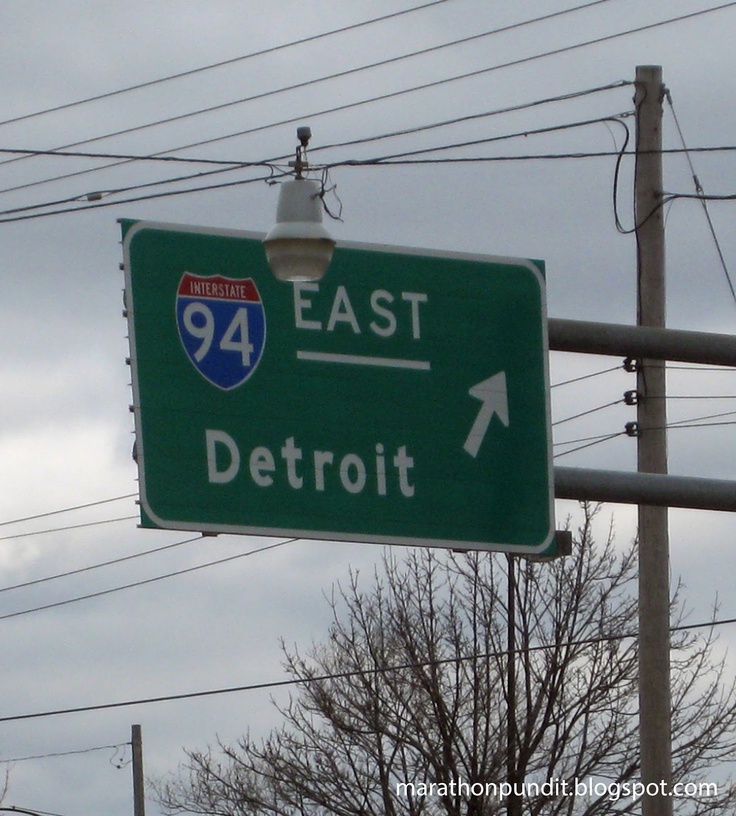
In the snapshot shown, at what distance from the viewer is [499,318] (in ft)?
23.8

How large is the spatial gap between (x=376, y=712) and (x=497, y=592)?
2.03 m

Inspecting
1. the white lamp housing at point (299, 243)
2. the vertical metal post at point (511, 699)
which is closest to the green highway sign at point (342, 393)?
the white lamp housing at point (299, 243)

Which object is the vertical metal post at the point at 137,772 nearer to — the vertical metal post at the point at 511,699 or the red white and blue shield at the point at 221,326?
the vertical metal post at the point at 511,699

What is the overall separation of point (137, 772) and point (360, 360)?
85.6 ft

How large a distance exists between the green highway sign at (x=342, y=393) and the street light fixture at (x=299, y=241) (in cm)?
34

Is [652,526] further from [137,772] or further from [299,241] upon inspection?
[137,772]

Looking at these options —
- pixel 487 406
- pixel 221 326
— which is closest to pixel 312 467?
pixel 221 326

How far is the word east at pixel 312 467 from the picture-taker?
6512 mm

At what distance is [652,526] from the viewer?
12.3 meters

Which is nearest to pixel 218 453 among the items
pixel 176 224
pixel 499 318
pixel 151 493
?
pixel 151 493

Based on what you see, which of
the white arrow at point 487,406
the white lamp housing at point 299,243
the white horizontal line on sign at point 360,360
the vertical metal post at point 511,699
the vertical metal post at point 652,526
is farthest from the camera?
the vertical metal post at point 511,699

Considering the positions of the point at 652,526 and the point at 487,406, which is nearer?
the point at 487,406

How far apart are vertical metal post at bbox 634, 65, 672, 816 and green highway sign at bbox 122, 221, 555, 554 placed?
15.7ft

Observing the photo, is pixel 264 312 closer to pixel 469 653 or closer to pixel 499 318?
pixel 499 318
